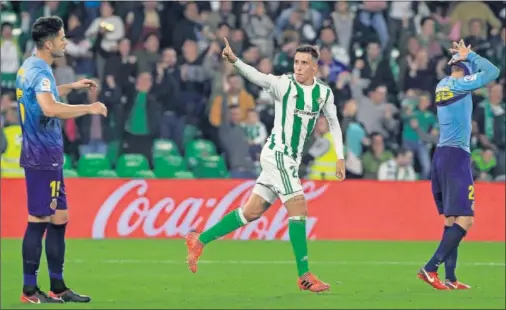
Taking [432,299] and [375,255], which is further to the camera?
A: [375,255]

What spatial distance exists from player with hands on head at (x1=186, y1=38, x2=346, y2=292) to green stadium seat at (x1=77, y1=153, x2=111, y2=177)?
Result: 726 cm

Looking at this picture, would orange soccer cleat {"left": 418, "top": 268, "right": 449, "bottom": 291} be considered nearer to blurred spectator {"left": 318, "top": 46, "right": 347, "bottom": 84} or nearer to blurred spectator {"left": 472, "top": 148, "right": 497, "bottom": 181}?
blurred spectator {"left": 472, "top": 148, "right": 497, "bottom": 181}

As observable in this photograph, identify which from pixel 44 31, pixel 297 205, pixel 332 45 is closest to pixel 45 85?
pixel 44 31

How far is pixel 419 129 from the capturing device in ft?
65.2

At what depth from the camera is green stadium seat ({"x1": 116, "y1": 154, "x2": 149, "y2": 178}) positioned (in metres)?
19.0

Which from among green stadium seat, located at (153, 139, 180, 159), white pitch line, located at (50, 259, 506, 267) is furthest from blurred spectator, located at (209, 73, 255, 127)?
white pitch line, located at (50, 259, 506, 267)

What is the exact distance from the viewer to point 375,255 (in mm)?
16297

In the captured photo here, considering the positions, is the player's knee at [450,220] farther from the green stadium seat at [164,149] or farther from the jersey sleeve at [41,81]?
the green stadium seat at [164,149]

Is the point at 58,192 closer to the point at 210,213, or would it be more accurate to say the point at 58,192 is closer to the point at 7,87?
the point at 210,213

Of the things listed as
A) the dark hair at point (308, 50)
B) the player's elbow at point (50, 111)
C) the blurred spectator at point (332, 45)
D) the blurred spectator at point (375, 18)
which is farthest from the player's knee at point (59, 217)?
the blurred spectator at point (375, 18)

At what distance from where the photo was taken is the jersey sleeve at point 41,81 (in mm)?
10883

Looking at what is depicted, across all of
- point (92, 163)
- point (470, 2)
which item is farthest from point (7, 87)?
point (470, 2)

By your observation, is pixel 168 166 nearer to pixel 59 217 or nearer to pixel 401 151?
pixel 401 151

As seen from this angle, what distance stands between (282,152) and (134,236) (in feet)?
22.1
